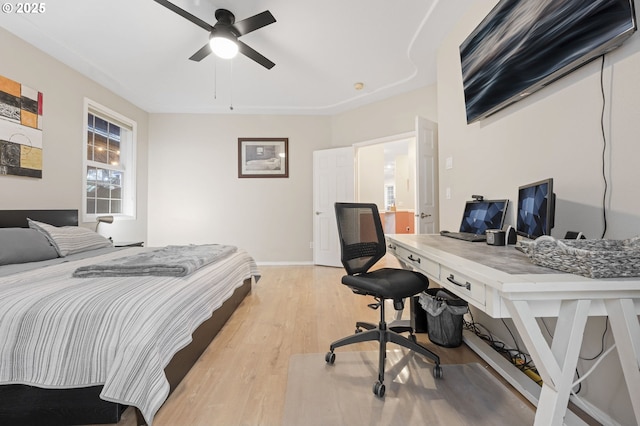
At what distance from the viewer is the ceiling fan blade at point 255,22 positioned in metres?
2.15

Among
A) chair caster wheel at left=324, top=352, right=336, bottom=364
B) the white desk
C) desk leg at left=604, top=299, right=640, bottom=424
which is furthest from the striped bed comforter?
desk leg at left=604, top=299, right=640, bottom=424

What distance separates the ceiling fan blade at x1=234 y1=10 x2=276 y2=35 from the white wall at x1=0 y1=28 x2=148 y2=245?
2311 mm

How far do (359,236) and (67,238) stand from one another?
8.62 ft

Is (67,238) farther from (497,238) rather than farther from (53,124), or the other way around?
(497,238)

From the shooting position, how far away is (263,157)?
4.88 m

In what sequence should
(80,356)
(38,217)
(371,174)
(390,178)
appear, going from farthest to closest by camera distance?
(390,178)
(371,174)
(38,217)
(80,356)

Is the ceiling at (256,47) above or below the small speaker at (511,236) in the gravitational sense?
above

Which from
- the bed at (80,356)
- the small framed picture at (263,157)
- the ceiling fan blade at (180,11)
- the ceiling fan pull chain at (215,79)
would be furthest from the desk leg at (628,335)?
the small framed picture at (263,157)

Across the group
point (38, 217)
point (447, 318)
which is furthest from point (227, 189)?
point (447, 318)

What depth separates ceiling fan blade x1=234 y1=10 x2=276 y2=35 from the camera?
2152 mm

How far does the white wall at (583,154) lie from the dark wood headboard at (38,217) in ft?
14.0

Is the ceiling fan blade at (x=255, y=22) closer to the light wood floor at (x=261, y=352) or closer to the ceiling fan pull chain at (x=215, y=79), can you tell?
the ceiling fan pull chain at (x=215, y=79)

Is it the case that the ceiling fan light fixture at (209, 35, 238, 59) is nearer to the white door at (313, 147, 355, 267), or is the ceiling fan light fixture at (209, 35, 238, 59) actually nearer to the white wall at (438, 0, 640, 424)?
the white wall at (438, 0, 640, 424)

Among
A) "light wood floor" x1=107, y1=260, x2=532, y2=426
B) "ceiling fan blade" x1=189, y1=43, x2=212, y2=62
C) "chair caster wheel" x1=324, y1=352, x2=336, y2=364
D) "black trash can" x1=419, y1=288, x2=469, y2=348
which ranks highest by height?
"ceiling fan blade" x1=189, y1=43, x2=212, y2=62
